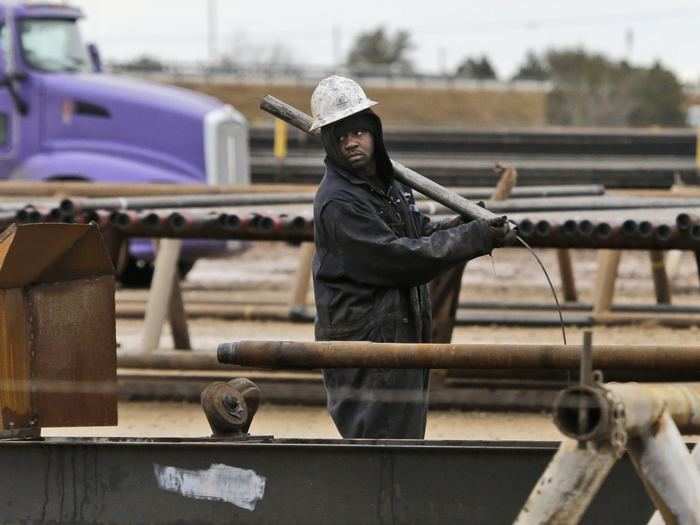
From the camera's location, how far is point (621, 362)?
517 cm

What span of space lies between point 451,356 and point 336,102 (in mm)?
1546

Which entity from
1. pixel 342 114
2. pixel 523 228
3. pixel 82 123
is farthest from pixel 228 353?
pixel 82 123

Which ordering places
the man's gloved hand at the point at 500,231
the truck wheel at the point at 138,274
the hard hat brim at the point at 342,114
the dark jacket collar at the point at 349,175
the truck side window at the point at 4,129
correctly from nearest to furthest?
the man's gloved hand at the point at 500,231
the hard hat brim at the point at 342,114
the dark jacket collar at the point at 349,175
the truck wheel at the point at 138,274
the truck side window at the point at 4,129

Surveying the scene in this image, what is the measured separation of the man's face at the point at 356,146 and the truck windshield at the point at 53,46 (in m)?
13.6

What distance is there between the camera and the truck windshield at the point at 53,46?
19.9 m

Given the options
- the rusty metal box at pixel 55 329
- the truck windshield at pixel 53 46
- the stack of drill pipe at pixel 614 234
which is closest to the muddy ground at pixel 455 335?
the stack of drill pipe at pixel 614 234

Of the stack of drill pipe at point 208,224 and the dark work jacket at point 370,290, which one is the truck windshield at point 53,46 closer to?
the stack of drill pipe at point 208,224

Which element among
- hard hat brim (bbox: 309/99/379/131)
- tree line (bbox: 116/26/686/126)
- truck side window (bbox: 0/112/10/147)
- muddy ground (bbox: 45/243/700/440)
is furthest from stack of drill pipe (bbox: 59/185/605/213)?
tree line (bbox: 116/26/686/126)

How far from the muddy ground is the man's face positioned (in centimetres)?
127

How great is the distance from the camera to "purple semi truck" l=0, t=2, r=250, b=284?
63.6 ft

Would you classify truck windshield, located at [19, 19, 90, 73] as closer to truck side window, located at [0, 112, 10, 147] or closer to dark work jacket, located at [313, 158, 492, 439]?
truck side window, located at [0, 112, 10, 147]

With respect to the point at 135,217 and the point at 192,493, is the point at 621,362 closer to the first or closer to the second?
the point at 192,493

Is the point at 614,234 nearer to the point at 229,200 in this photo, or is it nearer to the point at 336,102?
the point at 229,200

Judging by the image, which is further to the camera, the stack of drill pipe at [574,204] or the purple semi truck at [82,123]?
the purple semi truck at [82,123]
